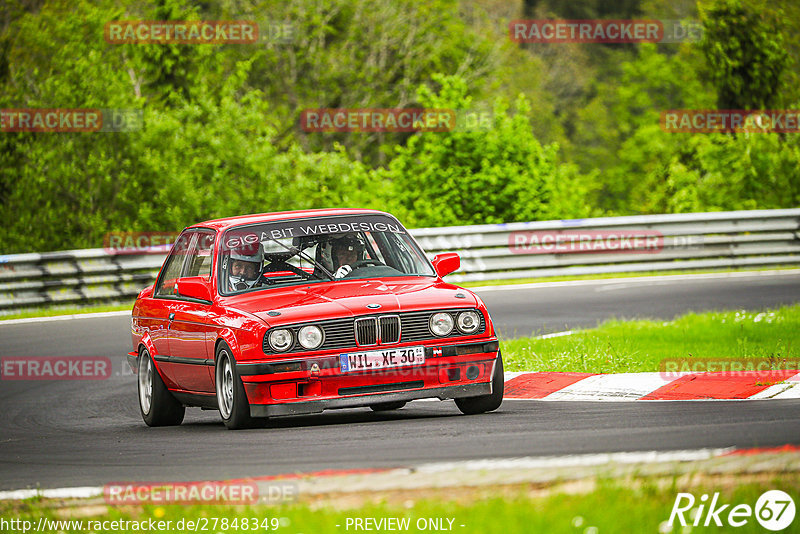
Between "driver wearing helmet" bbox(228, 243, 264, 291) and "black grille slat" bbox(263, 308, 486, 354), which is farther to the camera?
"driver wearing helmet" bbox(228, 243, 264, 291)

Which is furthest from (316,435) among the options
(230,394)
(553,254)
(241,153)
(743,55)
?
(743,55)

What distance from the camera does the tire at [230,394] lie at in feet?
27.4

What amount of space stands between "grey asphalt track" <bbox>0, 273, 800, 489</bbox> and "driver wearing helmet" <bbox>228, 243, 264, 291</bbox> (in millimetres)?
1044

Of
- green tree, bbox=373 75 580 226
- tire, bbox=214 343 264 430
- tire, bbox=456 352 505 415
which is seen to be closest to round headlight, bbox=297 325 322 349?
tire, bbox=214 343 264 430

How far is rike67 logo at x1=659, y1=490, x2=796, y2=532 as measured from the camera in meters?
4.55

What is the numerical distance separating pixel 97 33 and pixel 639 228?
A: 1261 centimetres

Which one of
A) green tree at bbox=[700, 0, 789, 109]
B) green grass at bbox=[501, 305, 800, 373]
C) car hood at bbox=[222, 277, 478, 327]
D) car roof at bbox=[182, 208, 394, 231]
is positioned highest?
green tree at bbox=[700, 0, 789, 109]

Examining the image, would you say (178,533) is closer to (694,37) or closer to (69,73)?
(69,73)

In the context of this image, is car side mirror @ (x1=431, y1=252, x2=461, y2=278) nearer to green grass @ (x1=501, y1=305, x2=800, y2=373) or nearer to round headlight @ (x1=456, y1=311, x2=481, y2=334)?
round headlight @ (x1=456, y1=311, x2=481, y2=334)

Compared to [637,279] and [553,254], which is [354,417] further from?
[553,254]

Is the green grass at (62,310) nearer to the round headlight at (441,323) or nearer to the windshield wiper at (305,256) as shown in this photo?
the windshield wiper at (305,256)

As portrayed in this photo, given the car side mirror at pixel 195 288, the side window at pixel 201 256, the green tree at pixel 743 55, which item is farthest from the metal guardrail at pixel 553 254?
the car side mirror at pixel 195 288

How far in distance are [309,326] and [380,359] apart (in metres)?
0.51

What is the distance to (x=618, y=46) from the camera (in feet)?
223
